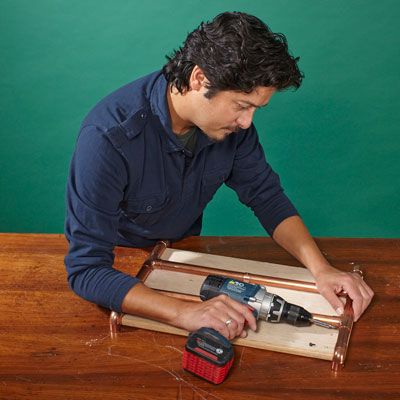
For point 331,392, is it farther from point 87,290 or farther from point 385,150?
point 385,150

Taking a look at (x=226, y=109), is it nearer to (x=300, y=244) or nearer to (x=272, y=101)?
(x=300, y=244)

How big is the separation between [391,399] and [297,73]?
0.88 meters

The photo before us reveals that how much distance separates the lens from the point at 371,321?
1714mm

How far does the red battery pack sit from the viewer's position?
1.49 meters

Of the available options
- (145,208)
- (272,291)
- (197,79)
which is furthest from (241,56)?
(272,291)

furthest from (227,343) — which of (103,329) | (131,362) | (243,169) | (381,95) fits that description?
(381,95)

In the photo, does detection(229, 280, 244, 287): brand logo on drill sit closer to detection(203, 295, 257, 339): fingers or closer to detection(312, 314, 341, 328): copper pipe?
detection(203, 295, 257, 339): fingers

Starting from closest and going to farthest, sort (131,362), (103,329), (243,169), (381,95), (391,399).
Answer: (391,399) < (131,362) < (103,329) < (243,169) < (381,95)

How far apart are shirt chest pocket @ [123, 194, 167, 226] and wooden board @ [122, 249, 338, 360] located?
0.12 meters

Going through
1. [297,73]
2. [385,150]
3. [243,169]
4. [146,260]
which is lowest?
[385,150]

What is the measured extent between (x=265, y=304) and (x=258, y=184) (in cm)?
58

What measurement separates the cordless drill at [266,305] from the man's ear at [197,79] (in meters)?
0.55

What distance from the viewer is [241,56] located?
1638mm

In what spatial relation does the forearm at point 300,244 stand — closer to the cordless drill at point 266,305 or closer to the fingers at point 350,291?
the fingers at point 350,291
